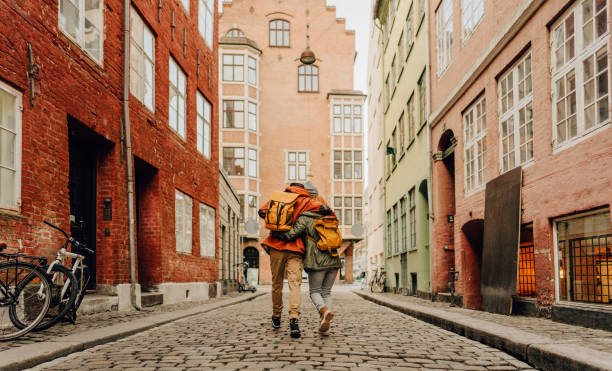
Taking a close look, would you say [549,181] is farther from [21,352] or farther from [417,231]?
[417,231]

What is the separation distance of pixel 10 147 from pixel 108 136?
3.29 meters

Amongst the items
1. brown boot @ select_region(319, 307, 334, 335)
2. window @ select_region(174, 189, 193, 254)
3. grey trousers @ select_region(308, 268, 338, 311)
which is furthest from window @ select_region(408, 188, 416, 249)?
brown boot @ select_region(319, 307, 334, 335)

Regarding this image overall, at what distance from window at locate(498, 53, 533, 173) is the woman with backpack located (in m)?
3.95

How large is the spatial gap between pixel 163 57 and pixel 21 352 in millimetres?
10468

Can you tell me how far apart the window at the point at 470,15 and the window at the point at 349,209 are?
30913mm

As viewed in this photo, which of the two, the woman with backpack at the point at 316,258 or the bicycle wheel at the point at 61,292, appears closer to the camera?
the bicycle wheel at the point at 61,292

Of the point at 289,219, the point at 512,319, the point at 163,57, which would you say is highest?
the point at 163,57

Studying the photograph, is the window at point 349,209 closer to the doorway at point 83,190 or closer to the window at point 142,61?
the window at point 142,61

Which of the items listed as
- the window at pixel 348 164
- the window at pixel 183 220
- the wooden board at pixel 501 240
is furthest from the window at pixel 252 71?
the wooden board at pixel 501 240

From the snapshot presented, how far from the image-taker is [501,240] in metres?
10.3

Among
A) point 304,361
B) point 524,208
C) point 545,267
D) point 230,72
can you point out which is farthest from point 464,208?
point 230,72

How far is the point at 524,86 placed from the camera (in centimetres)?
998

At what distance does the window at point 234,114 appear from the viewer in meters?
41.6

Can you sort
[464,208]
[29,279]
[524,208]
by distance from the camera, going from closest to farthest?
[29,279]
[524,208]
[464,208]
